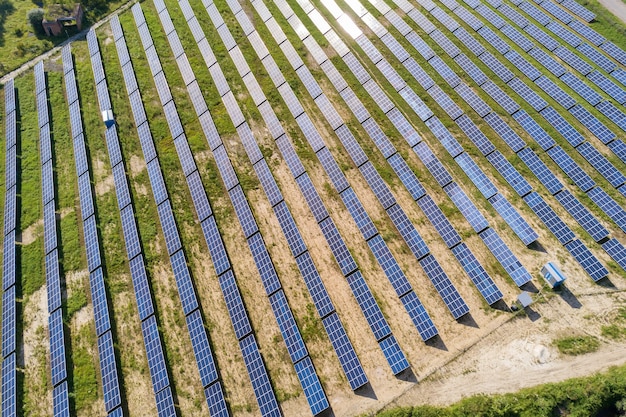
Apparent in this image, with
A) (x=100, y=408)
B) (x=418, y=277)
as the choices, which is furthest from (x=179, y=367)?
(x=418, y=277)

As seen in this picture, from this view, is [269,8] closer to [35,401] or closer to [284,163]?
[284,163]

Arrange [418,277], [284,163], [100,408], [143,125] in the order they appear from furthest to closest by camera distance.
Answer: [143,125], [284,163], [418,277], [100,408]

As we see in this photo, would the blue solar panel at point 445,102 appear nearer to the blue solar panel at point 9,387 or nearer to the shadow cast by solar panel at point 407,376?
the shadow cast by solar panel at point 407,376

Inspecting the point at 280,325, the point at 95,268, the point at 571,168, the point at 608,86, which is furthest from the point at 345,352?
the point at 608,86

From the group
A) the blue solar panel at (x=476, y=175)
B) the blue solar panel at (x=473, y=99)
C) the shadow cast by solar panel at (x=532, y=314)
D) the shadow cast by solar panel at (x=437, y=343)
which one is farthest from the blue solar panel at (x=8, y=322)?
Answer: the blue solar panel at (x=473, y=99)

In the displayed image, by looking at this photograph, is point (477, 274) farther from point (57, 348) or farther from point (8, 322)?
point (8, 322)

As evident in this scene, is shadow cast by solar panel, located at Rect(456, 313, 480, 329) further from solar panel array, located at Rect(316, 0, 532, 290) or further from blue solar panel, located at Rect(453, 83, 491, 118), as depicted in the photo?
blue solar panel, located at Rect(453, 83, 491, 118)
